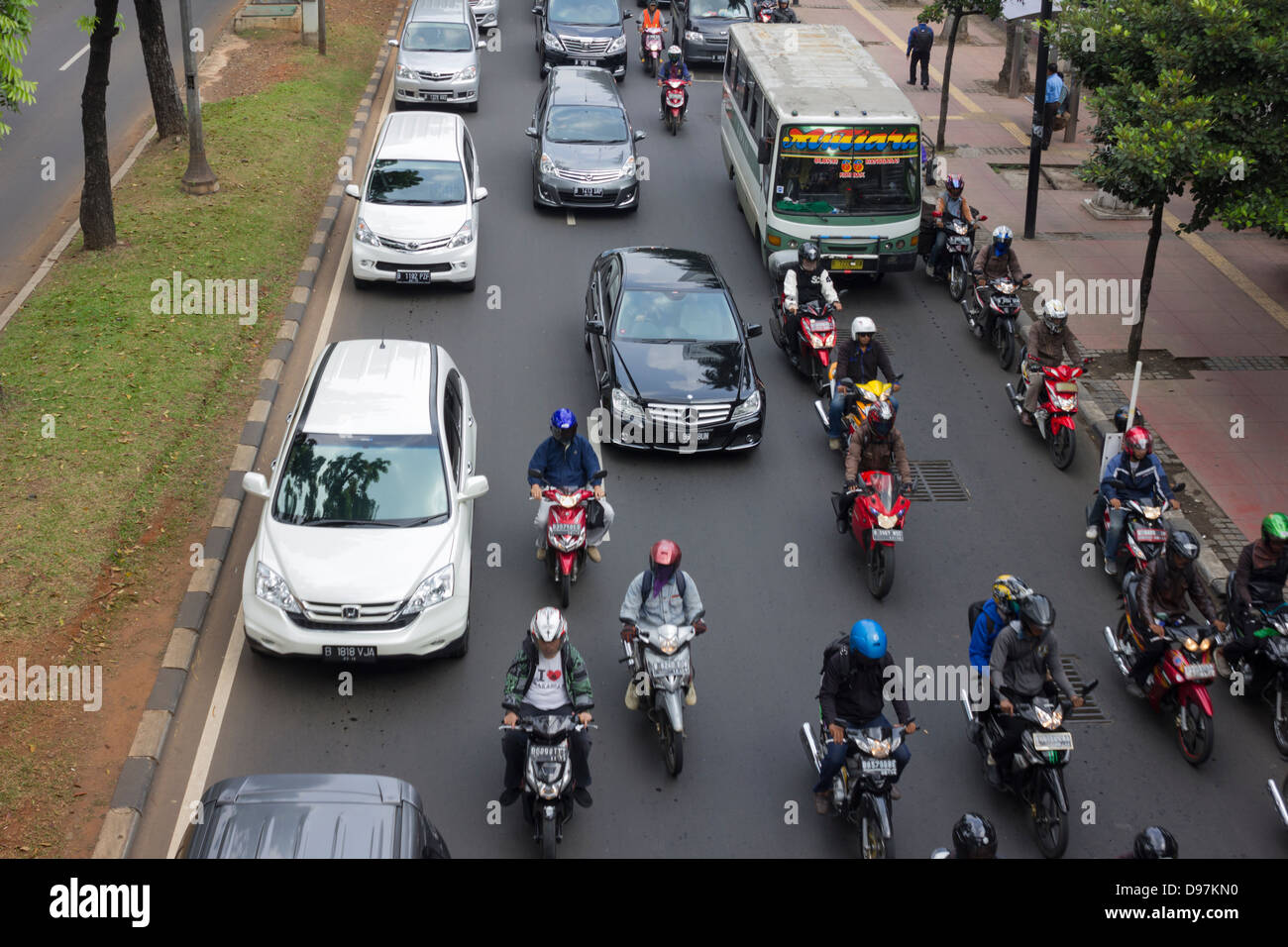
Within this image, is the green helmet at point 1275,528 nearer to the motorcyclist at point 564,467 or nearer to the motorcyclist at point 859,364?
the motorcyclist at point 859,364

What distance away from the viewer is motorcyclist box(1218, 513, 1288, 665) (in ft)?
32.2

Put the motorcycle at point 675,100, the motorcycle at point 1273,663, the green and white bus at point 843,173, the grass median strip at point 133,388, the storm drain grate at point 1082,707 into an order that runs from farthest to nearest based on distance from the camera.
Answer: the motorcycle at point 675,100, the green and white bus at point 843,173, the grass median strip at point 133,388, the storm drain grate at point 1082,707, the motorcycle at point 1273,663

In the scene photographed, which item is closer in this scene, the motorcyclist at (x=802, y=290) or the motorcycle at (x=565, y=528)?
the motorcycle at (x=565, y=528)

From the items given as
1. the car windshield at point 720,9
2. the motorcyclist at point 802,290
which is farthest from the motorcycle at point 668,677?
the car windshield at point 720,9

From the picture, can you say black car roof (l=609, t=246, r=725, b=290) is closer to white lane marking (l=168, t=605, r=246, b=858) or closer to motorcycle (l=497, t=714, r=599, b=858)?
white lane marking (l=168, t=605, r=246, b=858)

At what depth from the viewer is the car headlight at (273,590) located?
30.9 feet

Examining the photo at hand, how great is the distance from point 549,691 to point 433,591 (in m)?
1.85

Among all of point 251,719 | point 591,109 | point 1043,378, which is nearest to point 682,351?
point 1043,378

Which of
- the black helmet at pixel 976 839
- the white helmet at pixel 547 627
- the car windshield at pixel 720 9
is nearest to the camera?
the black helmet at pixel 976 839

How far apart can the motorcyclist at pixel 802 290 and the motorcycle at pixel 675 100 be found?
982 centimetres

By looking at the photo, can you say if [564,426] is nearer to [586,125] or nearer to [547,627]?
[547,627]

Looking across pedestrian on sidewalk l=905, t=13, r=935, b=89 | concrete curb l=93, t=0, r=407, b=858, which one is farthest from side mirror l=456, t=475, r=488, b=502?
pedestrian on sidewalk l=905, t=13, r=935, b=89

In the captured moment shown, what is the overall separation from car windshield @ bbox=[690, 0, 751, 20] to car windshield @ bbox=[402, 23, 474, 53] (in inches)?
234
